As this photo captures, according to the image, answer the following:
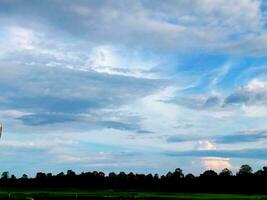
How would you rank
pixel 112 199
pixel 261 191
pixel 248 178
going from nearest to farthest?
1. pixel 112 199
2. pixel 261 191
3. pixel 248 178

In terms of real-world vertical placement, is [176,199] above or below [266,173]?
below

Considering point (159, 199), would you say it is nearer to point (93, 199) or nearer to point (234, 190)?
point (93, 199)

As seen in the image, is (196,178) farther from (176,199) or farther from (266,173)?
(176,199)

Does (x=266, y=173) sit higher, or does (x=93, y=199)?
(x=266, y=173)

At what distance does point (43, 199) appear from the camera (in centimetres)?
12444

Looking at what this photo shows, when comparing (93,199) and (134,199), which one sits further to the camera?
(93,199)

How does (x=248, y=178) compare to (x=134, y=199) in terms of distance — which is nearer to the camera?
(x=134, y=199)

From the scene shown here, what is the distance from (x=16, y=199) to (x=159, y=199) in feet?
97.7

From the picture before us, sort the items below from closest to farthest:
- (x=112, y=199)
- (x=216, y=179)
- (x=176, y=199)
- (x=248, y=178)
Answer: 1. (x=176, y=199)
2. (x=112, y=199)
3. (x=248, y=178)
4. (x=216, y=179)

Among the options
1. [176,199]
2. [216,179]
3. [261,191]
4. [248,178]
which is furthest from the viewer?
[216,179]

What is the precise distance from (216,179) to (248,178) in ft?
49.7

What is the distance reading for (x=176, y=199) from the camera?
4503 inches

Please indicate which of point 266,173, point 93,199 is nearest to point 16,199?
point 93,199

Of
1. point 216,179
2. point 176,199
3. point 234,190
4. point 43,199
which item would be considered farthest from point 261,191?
point 43,199
